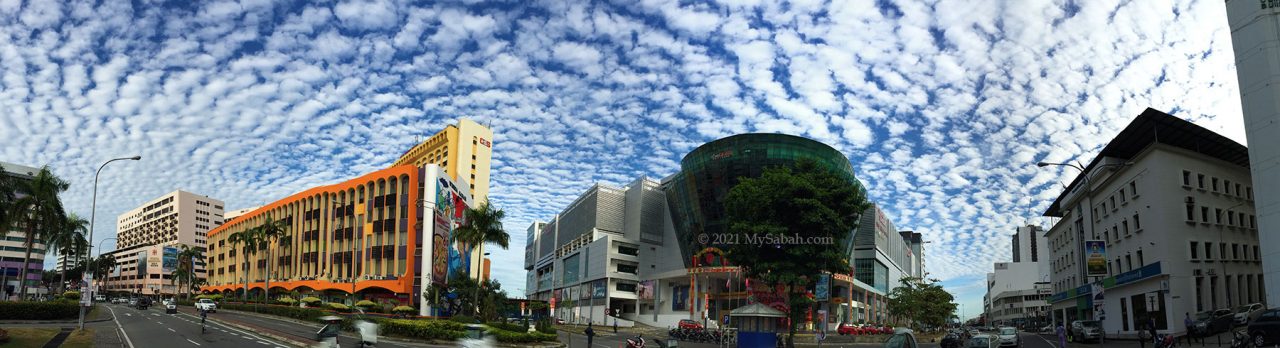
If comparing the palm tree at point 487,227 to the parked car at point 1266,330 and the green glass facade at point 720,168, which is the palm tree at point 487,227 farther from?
the parked car at point 1266,330

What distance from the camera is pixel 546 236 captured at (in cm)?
18900

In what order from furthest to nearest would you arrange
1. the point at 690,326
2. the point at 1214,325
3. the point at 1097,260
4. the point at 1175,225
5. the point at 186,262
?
the point at 186,262, the point at 690,326, the point at 1175,225, the point at 1214,325, the point at 1097,260

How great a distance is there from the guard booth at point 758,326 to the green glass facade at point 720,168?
207ft

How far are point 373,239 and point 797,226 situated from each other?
6181cm

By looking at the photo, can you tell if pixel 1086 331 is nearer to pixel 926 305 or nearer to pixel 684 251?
Result: pixel 926 305

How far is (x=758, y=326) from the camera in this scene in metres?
38.6

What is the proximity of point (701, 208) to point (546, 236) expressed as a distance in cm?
8378

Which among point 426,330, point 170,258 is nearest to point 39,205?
point 426,330

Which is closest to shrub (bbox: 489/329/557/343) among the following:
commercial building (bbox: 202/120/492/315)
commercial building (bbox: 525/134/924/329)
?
commercial building (bbox: 202/120/492/315)

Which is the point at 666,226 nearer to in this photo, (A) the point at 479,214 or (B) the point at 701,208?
(B) the point at 701,208

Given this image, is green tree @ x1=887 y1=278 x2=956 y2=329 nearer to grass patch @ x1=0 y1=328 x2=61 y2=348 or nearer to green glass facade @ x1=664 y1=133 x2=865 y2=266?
green glass facade @ x1=664 y1=133 x2=865 y2=266

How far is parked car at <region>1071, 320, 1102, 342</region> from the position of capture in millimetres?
49031

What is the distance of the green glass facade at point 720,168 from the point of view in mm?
104625

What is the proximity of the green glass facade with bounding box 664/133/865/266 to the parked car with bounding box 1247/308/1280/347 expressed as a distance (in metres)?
70.1
